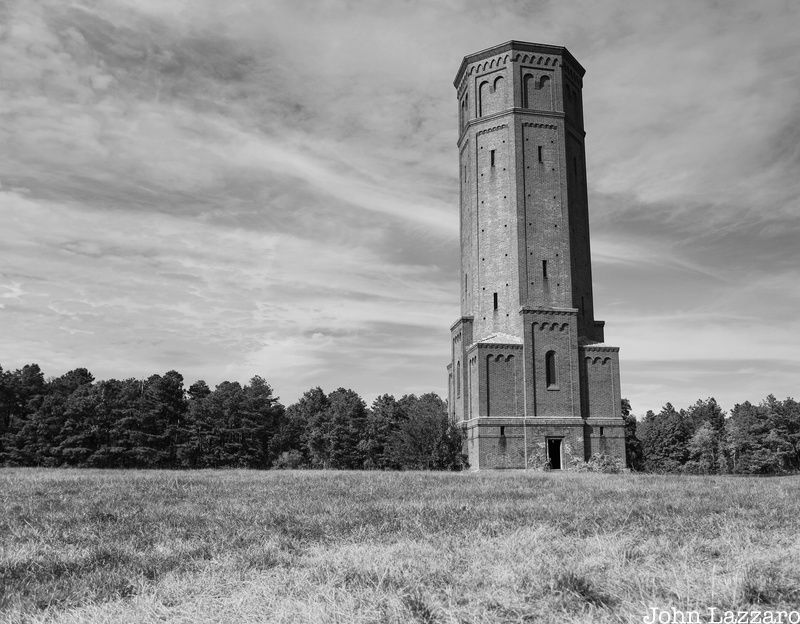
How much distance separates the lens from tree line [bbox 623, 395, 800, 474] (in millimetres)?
79062

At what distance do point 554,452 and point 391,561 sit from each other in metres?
40.1

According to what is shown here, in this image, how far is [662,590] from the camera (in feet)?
17.1

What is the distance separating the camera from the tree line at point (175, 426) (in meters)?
62.8

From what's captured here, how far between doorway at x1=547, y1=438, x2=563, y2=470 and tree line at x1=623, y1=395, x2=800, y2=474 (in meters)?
32.0

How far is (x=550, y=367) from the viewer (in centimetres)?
4606

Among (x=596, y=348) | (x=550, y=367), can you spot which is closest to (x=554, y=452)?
(x=550, y=367)

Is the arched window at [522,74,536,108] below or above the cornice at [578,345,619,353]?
above

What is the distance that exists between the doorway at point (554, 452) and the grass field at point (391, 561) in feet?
109

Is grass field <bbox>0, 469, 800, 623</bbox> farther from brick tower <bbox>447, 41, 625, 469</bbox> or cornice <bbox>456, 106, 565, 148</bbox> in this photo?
cornice <bbox>456, 106, 565, 148</bbox>

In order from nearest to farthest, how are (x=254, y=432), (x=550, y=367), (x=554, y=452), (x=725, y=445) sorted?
(x=554, y=452)
(x=550, y=367)
(x=254, y=432)
(x=725, y=445)

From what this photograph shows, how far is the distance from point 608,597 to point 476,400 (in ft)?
133

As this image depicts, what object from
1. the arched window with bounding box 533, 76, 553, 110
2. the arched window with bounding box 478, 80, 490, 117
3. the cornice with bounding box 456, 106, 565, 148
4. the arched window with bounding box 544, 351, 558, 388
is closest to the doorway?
the arched window with bounding box 544, 351, 558, 388

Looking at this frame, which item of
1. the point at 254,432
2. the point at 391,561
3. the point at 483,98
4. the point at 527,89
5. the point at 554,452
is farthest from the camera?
the point at 254,432

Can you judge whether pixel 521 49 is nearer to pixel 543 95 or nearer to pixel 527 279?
pixel 543 95
